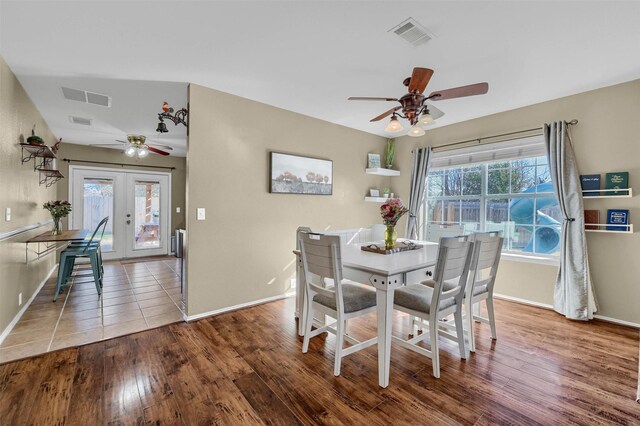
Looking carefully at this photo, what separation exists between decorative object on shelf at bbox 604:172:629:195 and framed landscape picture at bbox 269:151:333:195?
10.4 ft

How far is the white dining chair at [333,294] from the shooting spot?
2.08 m

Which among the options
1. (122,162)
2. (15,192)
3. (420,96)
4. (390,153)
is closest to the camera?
(420,96)

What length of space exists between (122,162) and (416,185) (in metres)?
5.99

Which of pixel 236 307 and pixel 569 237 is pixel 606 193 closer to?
pixel 569 237

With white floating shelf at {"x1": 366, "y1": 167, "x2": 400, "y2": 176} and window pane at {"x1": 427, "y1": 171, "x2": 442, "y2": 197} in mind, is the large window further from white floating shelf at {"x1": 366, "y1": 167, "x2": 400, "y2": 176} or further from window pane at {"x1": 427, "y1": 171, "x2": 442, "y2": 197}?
white floating shelf at {"x1": 366, "y1": 167, "x2": 400, "y2": 176}

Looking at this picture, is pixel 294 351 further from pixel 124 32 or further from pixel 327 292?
pixel 124 32

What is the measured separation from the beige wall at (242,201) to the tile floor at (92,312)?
24.4 inches

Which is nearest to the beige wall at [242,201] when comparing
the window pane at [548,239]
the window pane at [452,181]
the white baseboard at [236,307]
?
the white baseboard at [236,307]

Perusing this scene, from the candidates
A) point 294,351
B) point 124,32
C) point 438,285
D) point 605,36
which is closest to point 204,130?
point 124,32

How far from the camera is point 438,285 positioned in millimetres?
2074

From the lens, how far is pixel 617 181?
3041 millimetres

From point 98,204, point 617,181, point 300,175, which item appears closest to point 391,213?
point 300,175

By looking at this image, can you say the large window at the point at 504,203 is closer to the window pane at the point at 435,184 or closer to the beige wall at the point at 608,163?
the window pane at the point at 435,184

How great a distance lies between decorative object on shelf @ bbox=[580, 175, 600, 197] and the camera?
3.17 meters
